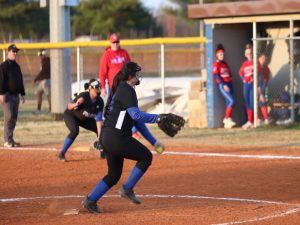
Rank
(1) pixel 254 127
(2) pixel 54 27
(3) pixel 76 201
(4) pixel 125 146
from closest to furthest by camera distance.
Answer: (4) pixel 125 146 → (3) pixel 76 201 → (1) pixel 254 127 → (2) pixel 54 27

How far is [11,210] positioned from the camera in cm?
1033

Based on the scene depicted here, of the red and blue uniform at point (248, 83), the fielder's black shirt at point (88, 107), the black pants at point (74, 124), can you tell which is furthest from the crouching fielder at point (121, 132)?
the red and blue uniform at point (248, 83)

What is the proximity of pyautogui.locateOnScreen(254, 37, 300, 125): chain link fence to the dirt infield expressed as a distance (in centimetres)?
385

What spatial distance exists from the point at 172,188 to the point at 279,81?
32.5ft

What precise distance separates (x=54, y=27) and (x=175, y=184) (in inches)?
497

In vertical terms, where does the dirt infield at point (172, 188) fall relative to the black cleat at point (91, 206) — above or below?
below

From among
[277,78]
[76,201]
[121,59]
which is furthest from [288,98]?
[76,201]

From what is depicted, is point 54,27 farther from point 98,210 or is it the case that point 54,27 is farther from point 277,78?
point 98,210

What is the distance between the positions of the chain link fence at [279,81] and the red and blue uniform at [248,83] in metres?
0.18

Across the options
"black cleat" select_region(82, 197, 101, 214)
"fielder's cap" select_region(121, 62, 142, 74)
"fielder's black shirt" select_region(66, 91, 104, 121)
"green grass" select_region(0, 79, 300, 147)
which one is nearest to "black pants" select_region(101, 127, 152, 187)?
"black cleat" select_region(82, 197, 101, 214)

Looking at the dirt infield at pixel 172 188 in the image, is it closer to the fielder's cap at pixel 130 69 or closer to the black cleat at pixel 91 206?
the black cleat at pixel 91 206

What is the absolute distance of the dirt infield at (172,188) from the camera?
9.57 m

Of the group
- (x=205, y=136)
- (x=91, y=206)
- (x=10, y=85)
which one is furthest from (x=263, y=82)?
(x=91, y=206)

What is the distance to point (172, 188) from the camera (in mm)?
12000
